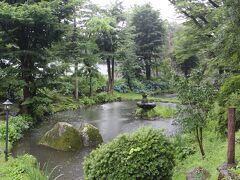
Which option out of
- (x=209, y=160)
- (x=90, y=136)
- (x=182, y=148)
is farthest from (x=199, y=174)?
(x=90, y=136)

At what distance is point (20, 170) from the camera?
8.91 meters

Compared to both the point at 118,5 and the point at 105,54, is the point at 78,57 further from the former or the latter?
the point at 118,5

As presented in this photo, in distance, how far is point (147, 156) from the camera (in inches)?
279

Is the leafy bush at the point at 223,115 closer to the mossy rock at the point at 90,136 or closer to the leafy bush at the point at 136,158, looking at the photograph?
the leafy bush at the point at 136,158

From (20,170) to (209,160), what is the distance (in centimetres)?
527

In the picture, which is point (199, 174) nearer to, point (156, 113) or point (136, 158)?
point (136, 158)

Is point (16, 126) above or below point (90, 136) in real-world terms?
above

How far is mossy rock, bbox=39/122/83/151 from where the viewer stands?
41.1 ft

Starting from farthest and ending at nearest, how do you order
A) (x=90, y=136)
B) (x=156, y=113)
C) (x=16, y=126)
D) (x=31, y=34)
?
(x=156, y=113) < (x=31, y=34) < (x=16, y=126) < (x=90, y=136)

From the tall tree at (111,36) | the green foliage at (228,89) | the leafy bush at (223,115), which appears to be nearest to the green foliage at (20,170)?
the leafy bush at (223,115)

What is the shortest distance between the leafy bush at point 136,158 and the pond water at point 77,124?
97.1 inches

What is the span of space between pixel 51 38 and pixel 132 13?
68.5 ft

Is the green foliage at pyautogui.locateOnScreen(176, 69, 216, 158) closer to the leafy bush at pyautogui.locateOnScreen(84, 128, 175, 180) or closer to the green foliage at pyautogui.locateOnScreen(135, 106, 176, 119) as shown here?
the leafy bush at pyautogui.locateOnScreen(84, 128, 175, 180)

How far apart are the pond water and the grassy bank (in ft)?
9.96
